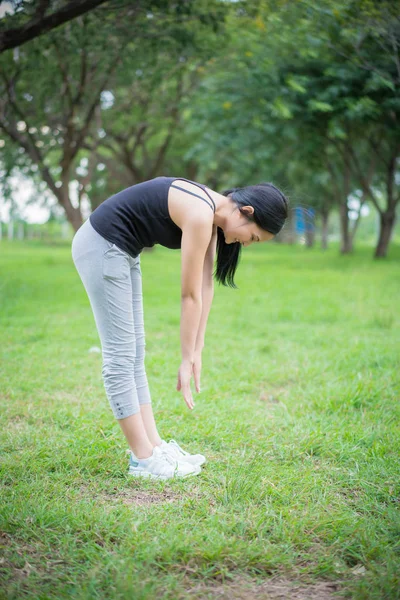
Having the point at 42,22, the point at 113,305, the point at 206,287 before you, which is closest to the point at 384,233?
the point at 42,22

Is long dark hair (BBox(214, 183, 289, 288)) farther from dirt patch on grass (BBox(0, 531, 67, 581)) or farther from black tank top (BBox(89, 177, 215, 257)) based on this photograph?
dirt patch on grass (BBox(0, 531, 67, 581))

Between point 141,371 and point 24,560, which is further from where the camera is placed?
point 141,371

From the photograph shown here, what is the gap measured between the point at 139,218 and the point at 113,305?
0.43m

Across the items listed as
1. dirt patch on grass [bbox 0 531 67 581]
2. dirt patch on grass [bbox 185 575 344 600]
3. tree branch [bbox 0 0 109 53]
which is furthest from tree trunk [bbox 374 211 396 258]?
dirt patch on grass [bbox 0 531 67 581]

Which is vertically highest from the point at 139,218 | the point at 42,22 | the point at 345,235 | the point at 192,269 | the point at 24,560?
the point at 42,22

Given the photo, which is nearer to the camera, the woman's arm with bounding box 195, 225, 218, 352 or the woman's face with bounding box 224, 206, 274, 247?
the woman's face with bounding box 224, 206, 274, 247

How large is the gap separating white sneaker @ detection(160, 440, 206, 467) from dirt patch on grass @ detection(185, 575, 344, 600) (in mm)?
940

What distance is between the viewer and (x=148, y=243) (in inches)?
110

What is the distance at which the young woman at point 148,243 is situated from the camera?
2.59 metres

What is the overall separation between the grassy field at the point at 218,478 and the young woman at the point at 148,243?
426 mm

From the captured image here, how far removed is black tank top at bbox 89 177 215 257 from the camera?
2656 mm

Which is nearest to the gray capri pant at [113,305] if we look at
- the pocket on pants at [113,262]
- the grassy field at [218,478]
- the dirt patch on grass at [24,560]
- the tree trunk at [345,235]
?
the pocket on pants at [113,262]

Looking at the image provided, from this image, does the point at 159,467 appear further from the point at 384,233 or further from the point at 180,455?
the point at 384,233

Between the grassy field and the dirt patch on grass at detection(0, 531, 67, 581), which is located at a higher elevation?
the grassy field
